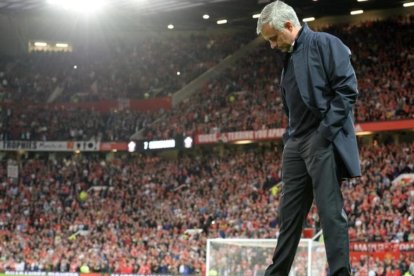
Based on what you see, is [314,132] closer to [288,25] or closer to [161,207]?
[288,25]

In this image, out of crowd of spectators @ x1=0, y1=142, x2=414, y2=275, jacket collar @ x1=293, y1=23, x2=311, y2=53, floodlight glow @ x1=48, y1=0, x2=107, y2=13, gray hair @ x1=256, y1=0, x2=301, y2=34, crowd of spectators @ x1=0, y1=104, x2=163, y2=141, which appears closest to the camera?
gray hair @ x1=256, y1=0, x2=301, y2=34

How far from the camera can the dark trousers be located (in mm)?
4305

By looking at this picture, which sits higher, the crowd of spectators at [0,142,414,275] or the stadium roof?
the stadium roof

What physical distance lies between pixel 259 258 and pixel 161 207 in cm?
2381

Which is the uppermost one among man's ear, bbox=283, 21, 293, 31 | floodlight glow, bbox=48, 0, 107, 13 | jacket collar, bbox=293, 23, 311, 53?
floodlight glow, bbox=48, 0, 107, 13

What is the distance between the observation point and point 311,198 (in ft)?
15.1

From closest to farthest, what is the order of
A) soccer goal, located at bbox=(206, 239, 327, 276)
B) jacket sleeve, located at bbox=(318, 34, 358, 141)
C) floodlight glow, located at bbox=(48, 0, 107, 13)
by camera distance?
jacket sleeve, located at bbox=(318, 34, 358, 141), soccer goal, located at bbox=(206, 239, 327, 276), floodlight glow, located at bbox=(48, 0, 107, 13)

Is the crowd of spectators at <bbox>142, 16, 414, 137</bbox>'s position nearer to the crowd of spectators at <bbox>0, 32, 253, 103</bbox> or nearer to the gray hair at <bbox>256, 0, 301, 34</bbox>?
the crowd of spectators at <bbox>0, 32, 253, 103</bbox>

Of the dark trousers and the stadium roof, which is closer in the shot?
the dark trousers

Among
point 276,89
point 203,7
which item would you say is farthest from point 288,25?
point 203,7

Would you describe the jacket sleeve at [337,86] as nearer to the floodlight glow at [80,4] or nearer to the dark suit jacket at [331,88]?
the dark suit jacket at [331,88]

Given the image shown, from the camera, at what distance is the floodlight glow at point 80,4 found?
35.1 metres

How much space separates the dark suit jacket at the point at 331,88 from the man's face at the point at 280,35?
0.23ft

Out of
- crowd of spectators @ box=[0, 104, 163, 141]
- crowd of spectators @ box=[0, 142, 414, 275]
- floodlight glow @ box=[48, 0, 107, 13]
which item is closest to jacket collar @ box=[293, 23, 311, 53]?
crowd of spectators @ box=[0, 142, 414, 275]
